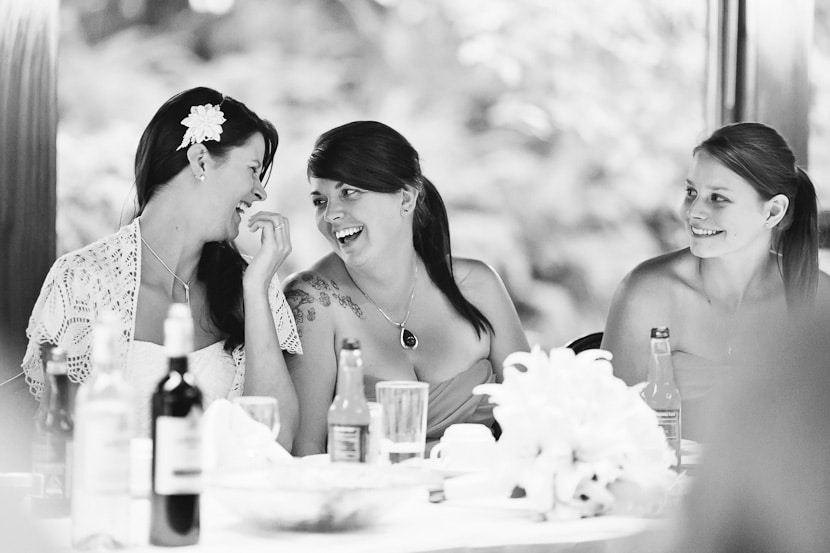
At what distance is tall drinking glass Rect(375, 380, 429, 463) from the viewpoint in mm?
1812

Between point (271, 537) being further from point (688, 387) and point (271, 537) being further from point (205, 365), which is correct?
point (688, 387)

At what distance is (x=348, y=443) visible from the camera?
174cm

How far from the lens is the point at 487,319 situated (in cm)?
330

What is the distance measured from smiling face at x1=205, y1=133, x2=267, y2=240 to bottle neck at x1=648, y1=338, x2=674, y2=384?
4.32ft

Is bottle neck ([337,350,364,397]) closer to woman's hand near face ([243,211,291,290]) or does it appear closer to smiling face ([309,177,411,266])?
woman's hand near face ([243,211,291,290])

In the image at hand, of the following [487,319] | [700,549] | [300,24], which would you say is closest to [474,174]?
[300,24]

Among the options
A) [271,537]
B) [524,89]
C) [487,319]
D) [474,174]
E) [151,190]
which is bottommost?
[271,537]

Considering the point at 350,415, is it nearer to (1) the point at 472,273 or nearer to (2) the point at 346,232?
(2) the point at 346,232

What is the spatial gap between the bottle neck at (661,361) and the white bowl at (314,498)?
69cm

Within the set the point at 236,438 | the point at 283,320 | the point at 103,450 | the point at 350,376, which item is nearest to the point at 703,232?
the point at 283,320

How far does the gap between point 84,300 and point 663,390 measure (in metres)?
1.41

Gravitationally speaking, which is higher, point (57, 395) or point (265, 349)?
point (265, 349)

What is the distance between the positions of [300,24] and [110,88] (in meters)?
0.77

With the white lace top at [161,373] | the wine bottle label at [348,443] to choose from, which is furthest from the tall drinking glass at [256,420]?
the white lace top at [161,373]
